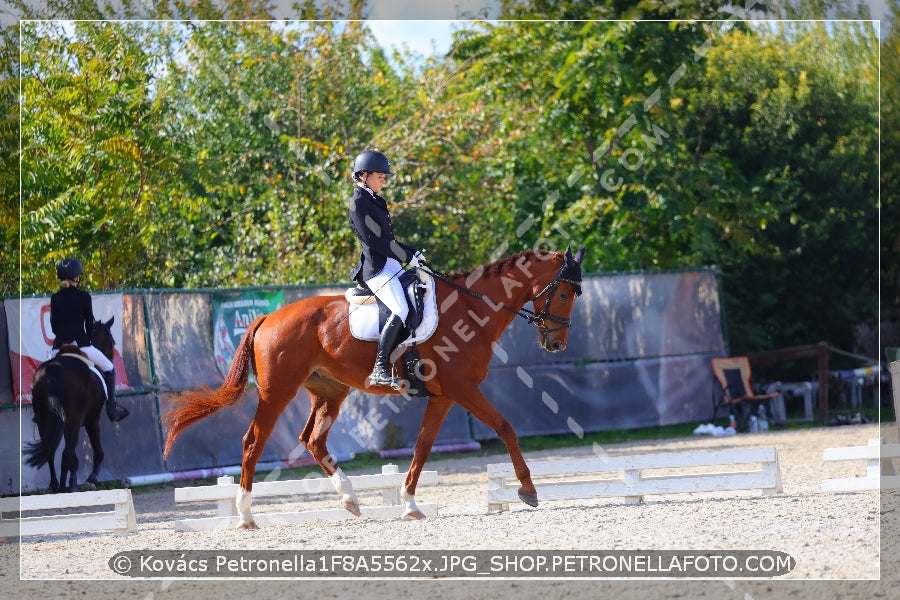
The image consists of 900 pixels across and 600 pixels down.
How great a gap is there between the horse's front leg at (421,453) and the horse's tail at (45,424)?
4.09 meters

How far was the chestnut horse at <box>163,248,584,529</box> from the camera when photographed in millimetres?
8469

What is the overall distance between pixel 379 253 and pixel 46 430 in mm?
4512

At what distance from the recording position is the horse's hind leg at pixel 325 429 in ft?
28.2

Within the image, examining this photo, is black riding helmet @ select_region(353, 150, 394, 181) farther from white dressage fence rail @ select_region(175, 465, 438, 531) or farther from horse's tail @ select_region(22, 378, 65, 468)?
horse's tail @ select_region(22, 378, 65, 468)

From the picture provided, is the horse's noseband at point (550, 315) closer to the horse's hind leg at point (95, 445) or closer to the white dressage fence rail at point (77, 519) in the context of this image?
the white dressage fence rail at point (77, 519)

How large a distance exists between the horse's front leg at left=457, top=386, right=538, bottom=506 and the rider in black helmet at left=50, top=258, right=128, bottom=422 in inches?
187

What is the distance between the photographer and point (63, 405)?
10.9m

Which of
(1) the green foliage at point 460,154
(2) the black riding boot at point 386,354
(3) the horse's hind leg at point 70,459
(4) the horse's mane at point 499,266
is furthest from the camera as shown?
(1) the green foliage at point 460,154

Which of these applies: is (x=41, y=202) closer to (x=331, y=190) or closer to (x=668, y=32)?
(x=331, y=190)

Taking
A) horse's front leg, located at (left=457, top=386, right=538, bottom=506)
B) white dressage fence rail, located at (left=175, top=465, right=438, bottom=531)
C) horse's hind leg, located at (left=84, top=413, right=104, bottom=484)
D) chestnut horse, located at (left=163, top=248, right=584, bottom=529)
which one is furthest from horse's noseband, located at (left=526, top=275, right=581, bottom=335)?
horse's hind leg, located at (left=84, top=413, right=104, bottom=484)

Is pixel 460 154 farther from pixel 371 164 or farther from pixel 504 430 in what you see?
pixel 504 430

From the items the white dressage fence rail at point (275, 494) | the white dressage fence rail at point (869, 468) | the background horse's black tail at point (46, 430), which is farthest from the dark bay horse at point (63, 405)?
the white dressage fence rail at point (869, 468)

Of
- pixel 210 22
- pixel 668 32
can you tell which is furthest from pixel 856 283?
pixel 210 22

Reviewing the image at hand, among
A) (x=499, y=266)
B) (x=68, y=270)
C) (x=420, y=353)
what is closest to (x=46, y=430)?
(x=68, y=270)
